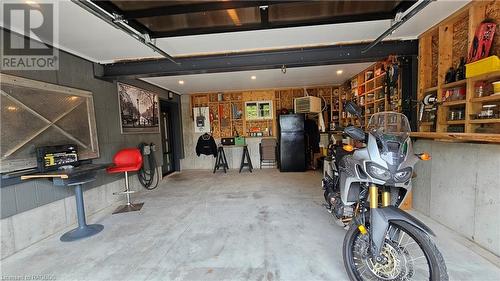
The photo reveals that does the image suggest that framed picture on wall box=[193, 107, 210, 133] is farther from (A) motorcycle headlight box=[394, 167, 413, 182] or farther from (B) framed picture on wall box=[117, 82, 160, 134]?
(A) motorcycle headlight box=[394, 167, 413, 182]

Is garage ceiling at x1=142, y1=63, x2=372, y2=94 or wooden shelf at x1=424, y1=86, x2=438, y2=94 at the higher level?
garage ceiling at x1=142, y1=63, x2=372, y2=94

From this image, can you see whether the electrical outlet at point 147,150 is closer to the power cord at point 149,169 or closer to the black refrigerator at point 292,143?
the power cord at point 149,169

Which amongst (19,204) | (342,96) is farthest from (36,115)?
(342,96)

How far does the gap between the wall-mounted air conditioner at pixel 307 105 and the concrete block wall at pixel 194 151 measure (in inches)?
66.2

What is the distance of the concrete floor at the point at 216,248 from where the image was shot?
1929 mm

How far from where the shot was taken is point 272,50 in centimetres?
338

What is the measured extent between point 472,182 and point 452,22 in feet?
6.25

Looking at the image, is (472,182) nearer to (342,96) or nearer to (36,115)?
(342,96)

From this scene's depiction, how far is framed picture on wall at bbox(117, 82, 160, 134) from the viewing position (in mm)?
4344

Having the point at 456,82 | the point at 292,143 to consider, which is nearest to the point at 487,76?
the point at 456,82

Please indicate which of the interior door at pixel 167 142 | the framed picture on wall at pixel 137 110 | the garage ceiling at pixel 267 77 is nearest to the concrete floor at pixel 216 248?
the framed picture on wall at pixel 137 110

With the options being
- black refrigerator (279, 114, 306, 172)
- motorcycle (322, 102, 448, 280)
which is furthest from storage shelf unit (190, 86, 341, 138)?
motorcycle (322, 102, 448, 280)

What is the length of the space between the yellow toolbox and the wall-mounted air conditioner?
3953mm

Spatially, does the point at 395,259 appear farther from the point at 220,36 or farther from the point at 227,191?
the point at 227,191
